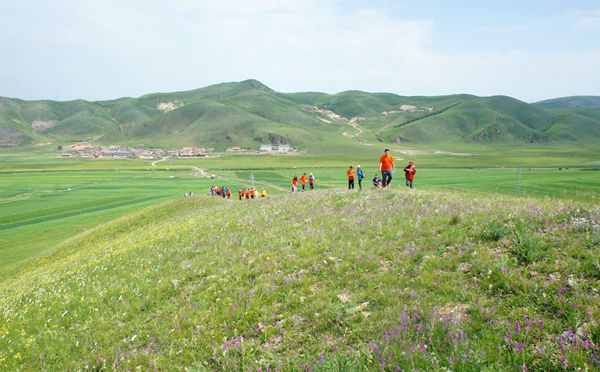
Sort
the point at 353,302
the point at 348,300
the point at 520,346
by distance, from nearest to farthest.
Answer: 1. the point at 520,346
2. the point at 353,302
3. the point at 348,300

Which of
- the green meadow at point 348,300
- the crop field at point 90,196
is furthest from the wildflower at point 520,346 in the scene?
the crop field at point 90,196

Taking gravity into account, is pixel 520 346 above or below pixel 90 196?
above

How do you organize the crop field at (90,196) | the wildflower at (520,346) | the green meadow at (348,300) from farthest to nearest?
the crop field at (90,196), the green meadow at (348,300), the wildflower at (520,346)

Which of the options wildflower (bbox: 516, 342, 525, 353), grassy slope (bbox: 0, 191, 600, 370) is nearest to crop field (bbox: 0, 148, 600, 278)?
grassy slope (bbox: 0, 191, 600, 370)

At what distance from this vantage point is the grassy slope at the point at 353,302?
238 inches

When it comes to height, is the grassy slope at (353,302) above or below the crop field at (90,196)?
above

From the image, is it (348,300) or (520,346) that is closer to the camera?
(520,346)

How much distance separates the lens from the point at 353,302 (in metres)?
8.01

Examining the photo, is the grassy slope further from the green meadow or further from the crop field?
the crop field

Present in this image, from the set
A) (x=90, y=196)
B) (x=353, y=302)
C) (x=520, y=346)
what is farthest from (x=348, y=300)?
(x=90, y=196)

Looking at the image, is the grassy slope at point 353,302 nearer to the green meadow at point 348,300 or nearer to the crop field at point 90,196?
the green meadow at point 348,300

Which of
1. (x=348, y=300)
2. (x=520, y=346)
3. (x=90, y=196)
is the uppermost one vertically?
(x=520, y=346)

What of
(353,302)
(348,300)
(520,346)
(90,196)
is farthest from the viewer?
(90,196)

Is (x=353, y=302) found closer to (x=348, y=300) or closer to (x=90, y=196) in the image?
(x=348, y=300)
